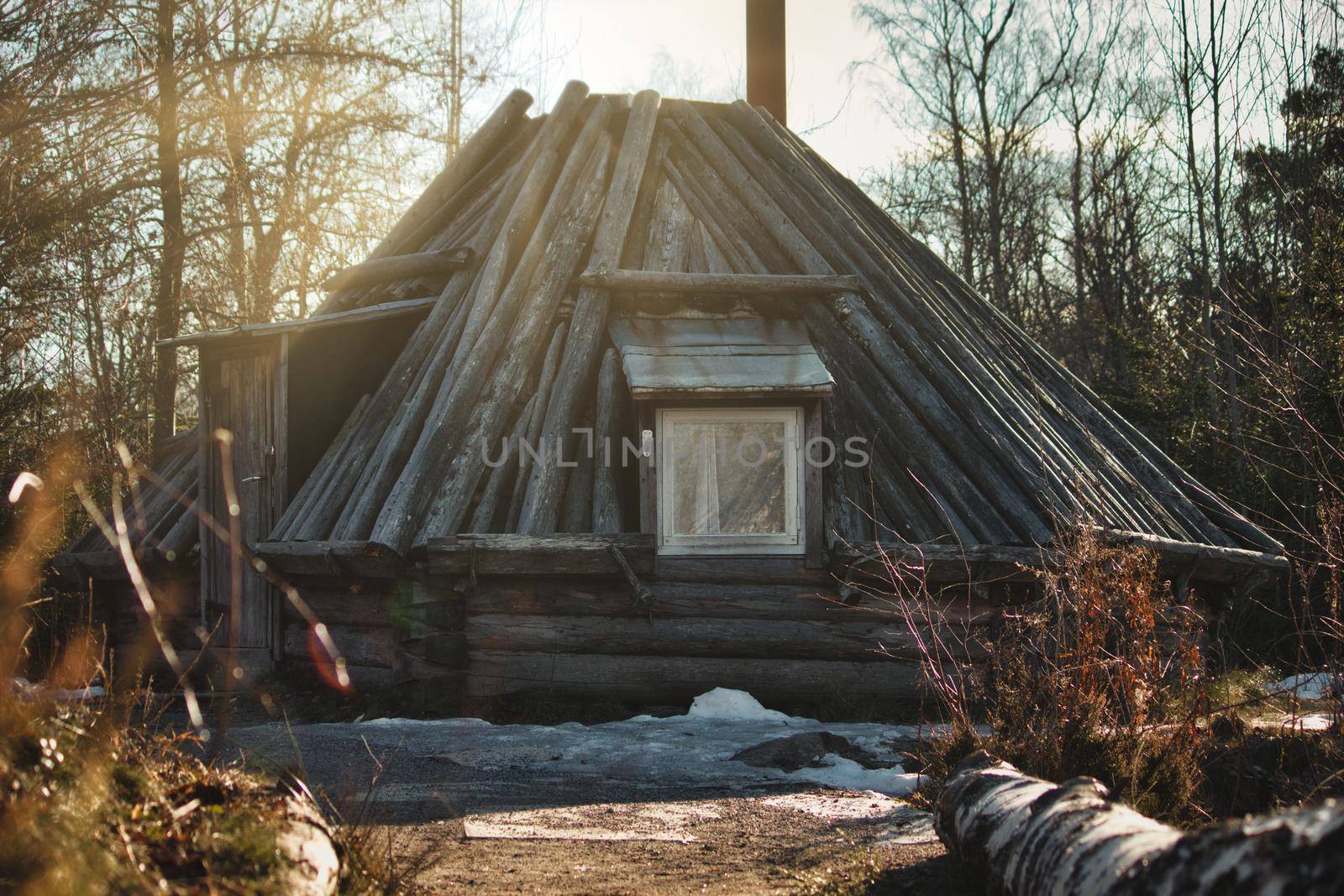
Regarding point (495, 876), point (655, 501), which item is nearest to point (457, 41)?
point (655, 501)

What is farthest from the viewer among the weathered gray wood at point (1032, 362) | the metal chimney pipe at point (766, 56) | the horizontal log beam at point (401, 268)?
the metal chimney pipe at point (766, 56)

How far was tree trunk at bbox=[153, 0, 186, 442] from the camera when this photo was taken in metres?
14.0

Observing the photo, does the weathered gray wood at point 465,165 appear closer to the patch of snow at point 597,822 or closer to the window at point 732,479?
the window at point 732,479

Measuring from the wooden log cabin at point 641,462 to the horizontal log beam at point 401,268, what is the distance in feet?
0.12

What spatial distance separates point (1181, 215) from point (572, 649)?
18.9 m

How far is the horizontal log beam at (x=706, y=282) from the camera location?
10031mm

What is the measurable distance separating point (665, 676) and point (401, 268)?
548 centimetres

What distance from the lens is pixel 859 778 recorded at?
6.40 metres

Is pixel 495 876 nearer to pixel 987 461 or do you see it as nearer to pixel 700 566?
pixel 700 566

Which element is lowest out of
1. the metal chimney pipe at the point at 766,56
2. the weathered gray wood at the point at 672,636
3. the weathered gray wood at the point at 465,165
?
the weathered gray wood at the point at 672,636

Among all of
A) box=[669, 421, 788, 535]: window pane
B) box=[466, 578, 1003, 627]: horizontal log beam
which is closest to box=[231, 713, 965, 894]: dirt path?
box=[466, 578, 1003, 627]: horizontal log beam

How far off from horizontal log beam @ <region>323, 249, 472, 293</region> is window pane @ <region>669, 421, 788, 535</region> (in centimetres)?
378

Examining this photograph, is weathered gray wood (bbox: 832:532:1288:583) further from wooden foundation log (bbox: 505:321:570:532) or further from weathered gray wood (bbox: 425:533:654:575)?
wooden foundation log (bbox: 505:321:570:532)

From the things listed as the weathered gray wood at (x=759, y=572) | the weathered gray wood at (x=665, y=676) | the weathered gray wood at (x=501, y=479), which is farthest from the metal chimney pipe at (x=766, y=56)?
the weathered gray wood at (x=665, y=676)
